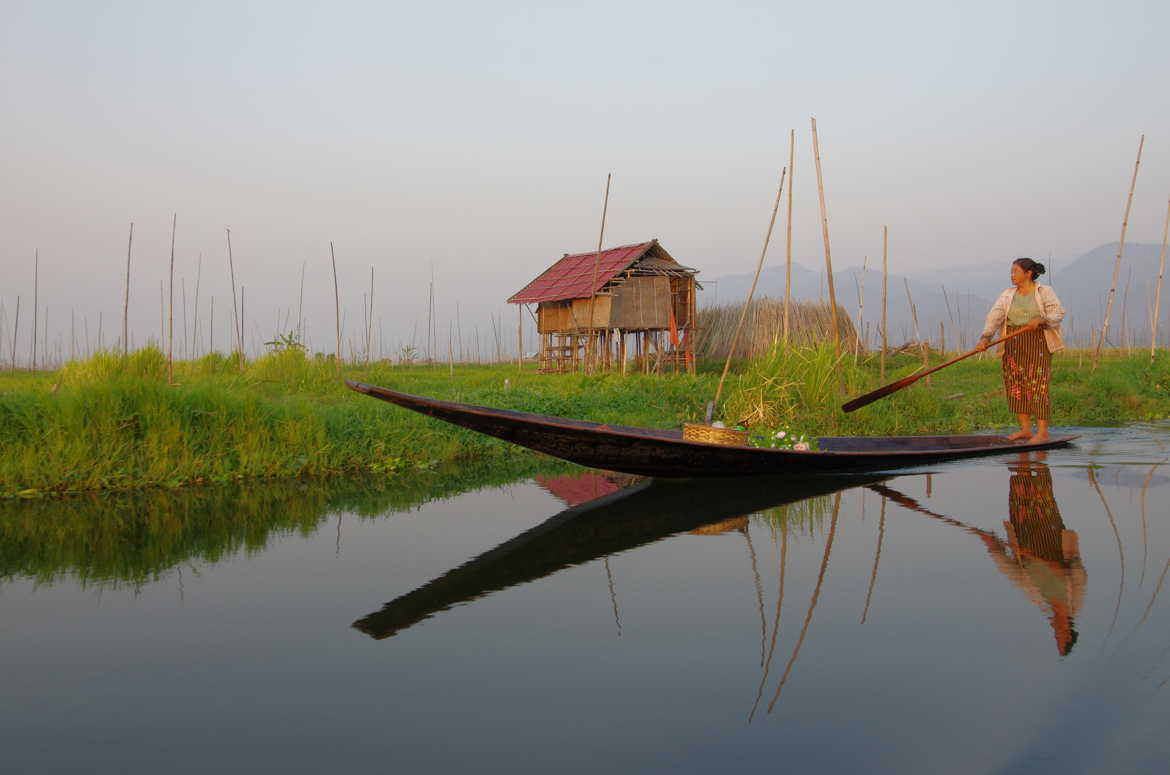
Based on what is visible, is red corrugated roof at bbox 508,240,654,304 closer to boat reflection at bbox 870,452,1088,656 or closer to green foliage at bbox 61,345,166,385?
green foliage at bbox 61,345,166,385

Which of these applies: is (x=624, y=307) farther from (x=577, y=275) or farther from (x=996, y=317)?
(x=996, y=317)

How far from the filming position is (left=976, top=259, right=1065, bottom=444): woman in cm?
616

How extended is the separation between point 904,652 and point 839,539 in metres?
1.50

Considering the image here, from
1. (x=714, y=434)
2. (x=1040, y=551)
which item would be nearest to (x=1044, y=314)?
(x=714, y=434)

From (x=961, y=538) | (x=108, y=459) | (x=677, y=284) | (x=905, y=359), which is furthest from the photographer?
(x=677, y=284)

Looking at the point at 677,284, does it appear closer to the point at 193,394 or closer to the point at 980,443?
the point at 980,443

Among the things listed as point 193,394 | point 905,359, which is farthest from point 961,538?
point 905,359

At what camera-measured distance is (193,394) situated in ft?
19.1

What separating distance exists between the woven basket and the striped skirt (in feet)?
8.73

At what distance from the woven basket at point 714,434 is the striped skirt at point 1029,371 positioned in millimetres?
2662

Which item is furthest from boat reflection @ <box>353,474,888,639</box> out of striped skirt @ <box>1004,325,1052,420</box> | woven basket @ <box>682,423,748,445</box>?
striped skirt @ <box>1004,325,1052,420</box>

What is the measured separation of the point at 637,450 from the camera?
4703 mm

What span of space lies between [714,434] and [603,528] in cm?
101

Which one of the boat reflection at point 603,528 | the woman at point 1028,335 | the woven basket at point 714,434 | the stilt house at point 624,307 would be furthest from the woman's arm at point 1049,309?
the stilt house at point 624,307
